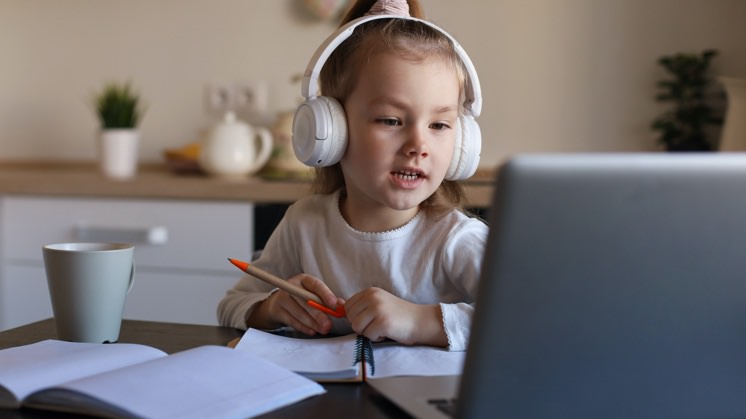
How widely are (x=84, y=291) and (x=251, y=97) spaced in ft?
6.26

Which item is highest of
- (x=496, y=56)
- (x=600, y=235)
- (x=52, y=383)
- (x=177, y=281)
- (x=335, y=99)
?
(x=496, y=56)

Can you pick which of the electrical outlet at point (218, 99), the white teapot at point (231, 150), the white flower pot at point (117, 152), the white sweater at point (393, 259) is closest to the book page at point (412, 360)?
the white sweater at point (393, 259)

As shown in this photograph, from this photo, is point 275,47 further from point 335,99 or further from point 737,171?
point 737,171

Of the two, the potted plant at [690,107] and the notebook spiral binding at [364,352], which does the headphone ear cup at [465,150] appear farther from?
the potted plant at [690,107]

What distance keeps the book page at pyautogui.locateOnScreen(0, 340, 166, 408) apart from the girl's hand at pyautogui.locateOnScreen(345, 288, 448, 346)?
22 centimetres

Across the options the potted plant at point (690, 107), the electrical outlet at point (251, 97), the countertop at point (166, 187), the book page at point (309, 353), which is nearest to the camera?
the book page at point (309, 353)

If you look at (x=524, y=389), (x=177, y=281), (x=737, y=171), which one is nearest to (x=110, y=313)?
(x=524, y=389)

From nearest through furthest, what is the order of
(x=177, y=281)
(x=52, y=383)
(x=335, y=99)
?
1. (x=52, y=383)
2. (x=335, y=99)
3. (x=177, y=281)

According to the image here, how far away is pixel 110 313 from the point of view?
3.36 feet

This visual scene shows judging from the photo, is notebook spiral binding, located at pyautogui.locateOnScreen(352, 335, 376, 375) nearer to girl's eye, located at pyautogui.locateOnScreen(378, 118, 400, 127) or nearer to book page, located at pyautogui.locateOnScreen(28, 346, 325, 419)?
book page, located at pyautogui.locateOnScreen(28, 346, 325, 419)

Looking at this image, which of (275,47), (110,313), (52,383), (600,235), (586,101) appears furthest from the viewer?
(275,47)

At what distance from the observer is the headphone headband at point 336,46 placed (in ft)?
3.51

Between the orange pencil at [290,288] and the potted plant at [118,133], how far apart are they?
179 cm

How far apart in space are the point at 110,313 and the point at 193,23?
6.69ft
